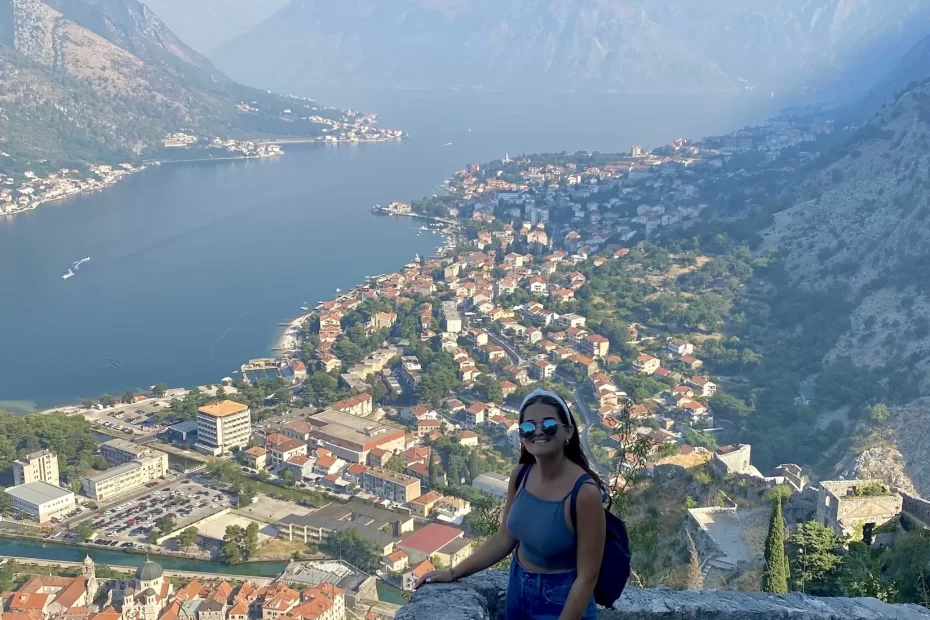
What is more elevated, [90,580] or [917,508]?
[917,508]

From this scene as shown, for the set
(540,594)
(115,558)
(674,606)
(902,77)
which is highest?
(902,77)

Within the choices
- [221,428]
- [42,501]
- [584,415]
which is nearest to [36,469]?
[42,501]

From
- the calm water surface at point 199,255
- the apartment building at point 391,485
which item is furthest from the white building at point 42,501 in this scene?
the calm water surface at point 199,255

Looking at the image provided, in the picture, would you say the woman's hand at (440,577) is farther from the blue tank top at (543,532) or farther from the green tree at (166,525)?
the green tree at (166,525)

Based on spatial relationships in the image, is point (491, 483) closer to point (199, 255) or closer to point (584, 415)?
point (584, 415)

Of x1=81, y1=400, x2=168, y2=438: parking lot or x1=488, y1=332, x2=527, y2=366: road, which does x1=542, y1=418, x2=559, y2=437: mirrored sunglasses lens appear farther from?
x1=488, y1=332, x2=527, y2=366: road

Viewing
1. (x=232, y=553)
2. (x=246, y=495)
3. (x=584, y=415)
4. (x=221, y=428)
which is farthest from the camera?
(x=584, y=415)
